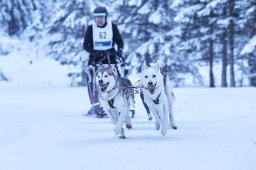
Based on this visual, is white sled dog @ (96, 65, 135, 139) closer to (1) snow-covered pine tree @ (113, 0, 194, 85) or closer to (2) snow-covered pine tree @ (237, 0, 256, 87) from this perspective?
(2) snow-covered pine tree @ (237, 0, 256, 87)

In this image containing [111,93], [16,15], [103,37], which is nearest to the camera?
[111,93]

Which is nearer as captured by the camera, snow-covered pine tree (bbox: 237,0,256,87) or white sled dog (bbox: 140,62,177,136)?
white sled dog (bbox: 140,62,177,136)

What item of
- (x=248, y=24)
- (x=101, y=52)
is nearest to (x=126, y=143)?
(x=101, y=52)

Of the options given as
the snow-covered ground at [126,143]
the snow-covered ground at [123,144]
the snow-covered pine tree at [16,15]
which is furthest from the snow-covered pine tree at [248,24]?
the snow-covered pine tree at [16,15]

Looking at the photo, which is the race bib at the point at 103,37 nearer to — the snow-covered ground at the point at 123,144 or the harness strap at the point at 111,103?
the snow-covered ground at the point at 123,144

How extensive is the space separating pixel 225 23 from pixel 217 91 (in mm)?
6311

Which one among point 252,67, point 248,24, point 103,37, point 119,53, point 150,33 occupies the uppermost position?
point 150,33

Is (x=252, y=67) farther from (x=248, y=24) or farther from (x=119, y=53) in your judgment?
(x=119, y=53)

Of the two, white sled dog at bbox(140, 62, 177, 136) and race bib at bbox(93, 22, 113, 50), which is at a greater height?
race bib at bbox(93, 22, 113, 50)

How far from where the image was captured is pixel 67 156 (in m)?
6.16

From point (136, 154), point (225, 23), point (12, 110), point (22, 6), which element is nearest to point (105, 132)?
point (136, 154)

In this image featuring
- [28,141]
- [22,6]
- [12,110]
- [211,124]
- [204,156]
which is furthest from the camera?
[22,6]

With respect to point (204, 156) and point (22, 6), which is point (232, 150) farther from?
point (22, 6)

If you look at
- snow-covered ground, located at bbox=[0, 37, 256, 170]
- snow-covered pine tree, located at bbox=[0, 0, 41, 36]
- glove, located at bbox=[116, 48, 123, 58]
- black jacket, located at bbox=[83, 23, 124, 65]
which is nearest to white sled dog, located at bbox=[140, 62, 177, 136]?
snow-covered ground, located at bbox=[0, 37, 256, 170]
